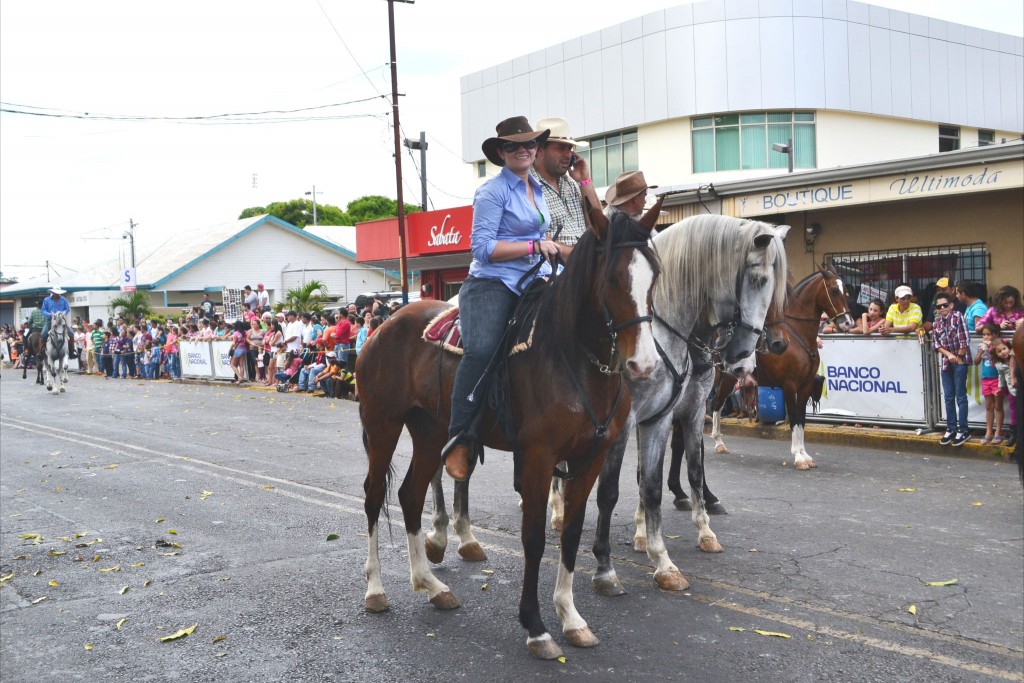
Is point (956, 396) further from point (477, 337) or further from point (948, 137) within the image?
point (948, 137)

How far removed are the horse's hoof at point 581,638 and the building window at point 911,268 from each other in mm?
12607

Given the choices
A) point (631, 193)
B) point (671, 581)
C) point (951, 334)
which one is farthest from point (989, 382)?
point (671, 581)

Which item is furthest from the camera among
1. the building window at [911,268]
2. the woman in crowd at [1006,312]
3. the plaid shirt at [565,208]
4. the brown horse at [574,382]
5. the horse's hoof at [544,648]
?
the building window at [911,268]

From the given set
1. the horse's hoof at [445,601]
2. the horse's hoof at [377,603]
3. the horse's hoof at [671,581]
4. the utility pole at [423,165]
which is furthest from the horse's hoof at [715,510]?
the utility pole at [423,165]

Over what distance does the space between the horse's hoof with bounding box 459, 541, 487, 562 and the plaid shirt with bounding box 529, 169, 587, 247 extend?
235cm

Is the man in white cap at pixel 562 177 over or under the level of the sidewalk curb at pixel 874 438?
over

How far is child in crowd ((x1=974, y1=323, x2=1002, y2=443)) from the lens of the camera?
35.8 feet

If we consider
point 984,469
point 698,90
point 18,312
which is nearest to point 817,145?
point 698,90

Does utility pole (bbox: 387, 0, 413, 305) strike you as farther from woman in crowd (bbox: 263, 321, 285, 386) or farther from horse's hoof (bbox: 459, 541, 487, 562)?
horse's hoof (bbox: 459, 541, 487, 562)

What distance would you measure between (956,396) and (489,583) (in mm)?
8072

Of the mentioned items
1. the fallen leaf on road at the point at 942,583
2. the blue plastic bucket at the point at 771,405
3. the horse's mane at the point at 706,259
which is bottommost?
the fallen leaf on road at the point at 942,583

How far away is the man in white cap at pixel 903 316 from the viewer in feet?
40.8

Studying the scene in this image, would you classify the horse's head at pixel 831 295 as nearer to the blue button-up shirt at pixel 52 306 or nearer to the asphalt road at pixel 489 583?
the asphalt road at pixel 489 583

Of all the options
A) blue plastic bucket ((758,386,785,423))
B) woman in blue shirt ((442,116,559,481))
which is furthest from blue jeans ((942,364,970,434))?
woman in blue shirt ((442,116,559,481))
